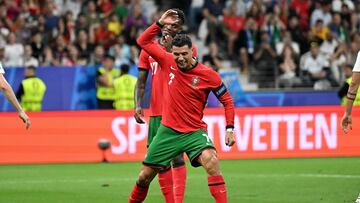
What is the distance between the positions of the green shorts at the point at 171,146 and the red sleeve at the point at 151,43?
97 cm

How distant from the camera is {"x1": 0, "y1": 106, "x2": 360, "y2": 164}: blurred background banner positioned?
2167 centimetres

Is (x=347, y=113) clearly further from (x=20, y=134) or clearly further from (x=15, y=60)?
(x=15, y=60)

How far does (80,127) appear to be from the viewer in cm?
2189

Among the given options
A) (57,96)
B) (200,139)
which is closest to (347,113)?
(200,139)

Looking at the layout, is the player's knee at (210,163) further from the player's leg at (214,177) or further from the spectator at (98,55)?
the spectator at (98,55)

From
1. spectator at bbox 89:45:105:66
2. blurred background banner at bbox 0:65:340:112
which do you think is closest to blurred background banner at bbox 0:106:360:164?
blurred background banner at bbox 0:65:340:112

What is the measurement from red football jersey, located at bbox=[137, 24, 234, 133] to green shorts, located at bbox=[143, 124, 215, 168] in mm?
78

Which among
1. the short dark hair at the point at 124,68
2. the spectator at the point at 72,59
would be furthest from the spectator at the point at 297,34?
the short dark hair at the point at 124,68

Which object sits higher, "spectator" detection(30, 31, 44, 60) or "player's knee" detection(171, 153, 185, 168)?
"spectator" detection(30, 31, 44, 60)

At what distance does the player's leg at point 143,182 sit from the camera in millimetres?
11773

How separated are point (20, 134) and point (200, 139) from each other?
1077cm

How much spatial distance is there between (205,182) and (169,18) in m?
5.51

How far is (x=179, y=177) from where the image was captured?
1246 centimetres

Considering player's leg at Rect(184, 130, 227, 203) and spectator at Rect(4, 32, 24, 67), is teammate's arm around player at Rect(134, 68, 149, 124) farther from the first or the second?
spectator at Rect(4, 32, 24, 67)
